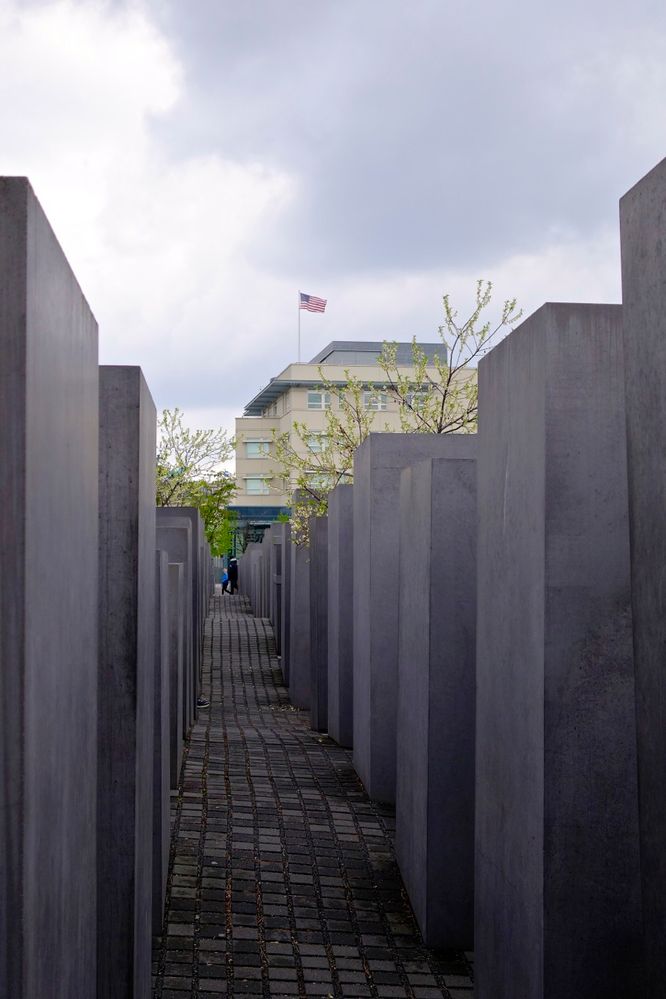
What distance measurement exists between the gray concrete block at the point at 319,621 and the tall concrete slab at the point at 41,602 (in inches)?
400

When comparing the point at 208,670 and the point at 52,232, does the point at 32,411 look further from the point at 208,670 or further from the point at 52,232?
the point at 208,670

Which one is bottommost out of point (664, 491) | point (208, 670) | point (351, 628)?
point (208, 670)

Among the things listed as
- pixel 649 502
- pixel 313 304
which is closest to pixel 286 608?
pixel 649 502

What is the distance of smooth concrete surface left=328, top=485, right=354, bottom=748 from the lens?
11.5 m

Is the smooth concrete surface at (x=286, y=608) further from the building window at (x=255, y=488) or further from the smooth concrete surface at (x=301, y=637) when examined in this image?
the building window at (x=255, y=488)

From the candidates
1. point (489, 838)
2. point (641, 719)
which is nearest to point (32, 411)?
point (641, 719)

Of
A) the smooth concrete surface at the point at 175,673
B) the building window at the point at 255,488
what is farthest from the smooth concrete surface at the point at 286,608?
the building window at the point at 255,488

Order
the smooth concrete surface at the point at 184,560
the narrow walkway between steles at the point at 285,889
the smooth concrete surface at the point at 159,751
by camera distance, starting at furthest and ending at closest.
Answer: the smooth concrete surface at the point at 184,560 → the smooth concrete surface at the point at 159,751 → the narrow walkway between steles at the point at 285,889

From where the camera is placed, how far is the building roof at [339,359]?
71812mm

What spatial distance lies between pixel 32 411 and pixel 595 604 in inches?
95.9

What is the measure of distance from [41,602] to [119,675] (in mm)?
2132

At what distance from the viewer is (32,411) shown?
7.13 ft

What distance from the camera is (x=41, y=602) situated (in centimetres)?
230

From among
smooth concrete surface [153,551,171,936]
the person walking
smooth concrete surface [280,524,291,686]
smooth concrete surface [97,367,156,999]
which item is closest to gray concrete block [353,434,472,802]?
smooth concrete surface [153,551,171,936]
